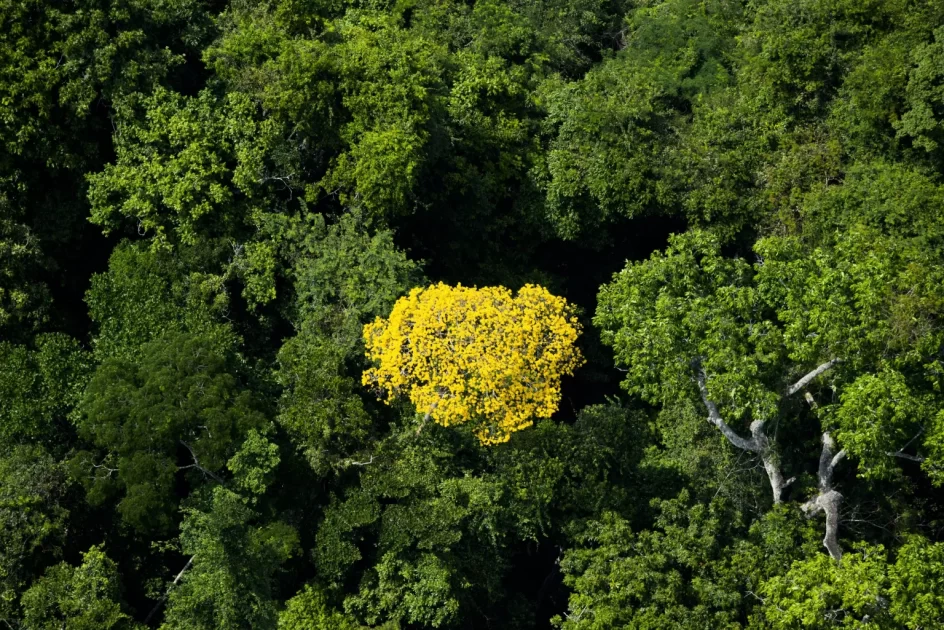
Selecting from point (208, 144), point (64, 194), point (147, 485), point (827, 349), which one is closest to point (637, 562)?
point (827, 349)

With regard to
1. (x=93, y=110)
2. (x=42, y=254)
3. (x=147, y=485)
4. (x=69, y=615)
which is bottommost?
(x=69, y=615)

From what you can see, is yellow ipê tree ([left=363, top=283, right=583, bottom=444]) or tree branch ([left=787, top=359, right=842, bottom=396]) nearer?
tree branch ([left=787, top=359, right=842, bottom=396])

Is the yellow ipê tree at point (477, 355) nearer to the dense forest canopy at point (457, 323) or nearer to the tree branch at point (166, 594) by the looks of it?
the dense forest canopy at point (457, 323)

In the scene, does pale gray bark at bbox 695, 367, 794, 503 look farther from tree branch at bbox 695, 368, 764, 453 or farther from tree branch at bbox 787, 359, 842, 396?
tree branch at bbox 787, 359, 842, 396

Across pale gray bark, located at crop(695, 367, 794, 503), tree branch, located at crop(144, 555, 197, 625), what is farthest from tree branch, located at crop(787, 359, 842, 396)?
tree branch, located at crop(144, 555, 197, 625)

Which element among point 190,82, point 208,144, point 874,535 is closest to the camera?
point 874,535

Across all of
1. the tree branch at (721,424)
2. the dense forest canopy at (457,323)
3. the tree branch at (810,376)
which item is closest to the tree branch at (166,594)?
the dense forest canopy at (457,323)

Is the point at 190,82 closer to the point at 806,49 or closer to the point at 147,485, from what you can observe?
the point at 147,485
